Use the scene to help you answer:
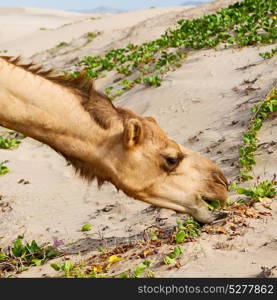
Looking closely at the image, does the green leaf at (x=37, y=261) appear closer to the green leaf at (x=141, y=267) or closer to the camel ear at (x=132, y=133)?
the green leaf at (x=141, y=267)

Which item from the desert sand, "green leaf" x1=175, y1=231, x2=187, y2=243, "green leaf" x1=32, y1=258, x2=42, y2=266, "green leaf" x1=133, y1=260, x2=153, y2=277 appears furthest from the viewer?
"green leaf" x1=32, y1=258, x2=42, y2=266

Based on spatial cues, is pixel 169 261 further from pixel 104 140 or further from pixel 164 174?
pixel 104 140

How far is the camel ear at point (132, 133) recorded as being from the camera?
4414mm

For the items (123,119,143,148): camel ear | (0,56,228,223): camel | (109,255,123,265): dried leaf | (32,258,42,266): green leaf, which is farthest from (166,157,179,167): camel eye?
(32,258,42,266): green leaf

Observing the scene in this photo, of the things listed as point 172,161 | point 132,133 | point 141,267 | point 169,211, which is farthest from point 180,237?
point 169,211

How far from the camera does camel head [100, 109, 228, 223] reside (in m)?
4.57

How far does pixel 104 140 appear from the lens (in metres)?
4.55

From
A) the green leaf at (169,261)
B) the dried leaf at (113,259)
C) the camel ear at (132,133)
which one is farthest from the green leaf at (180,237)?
the camel ear at (132,133)

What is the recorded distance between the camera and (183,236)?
4402 mm

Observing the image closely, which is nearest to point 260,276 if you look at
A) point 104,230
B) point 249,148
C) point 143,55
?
point 104,230

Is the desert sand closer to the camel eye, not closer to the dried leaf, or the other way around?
the dried leaf

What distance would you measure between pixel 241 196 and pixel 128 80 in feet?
25.9

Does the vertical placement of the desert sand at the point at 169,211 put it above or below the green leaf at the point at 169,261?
below

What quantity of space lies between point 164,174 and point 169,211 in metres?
1.34
